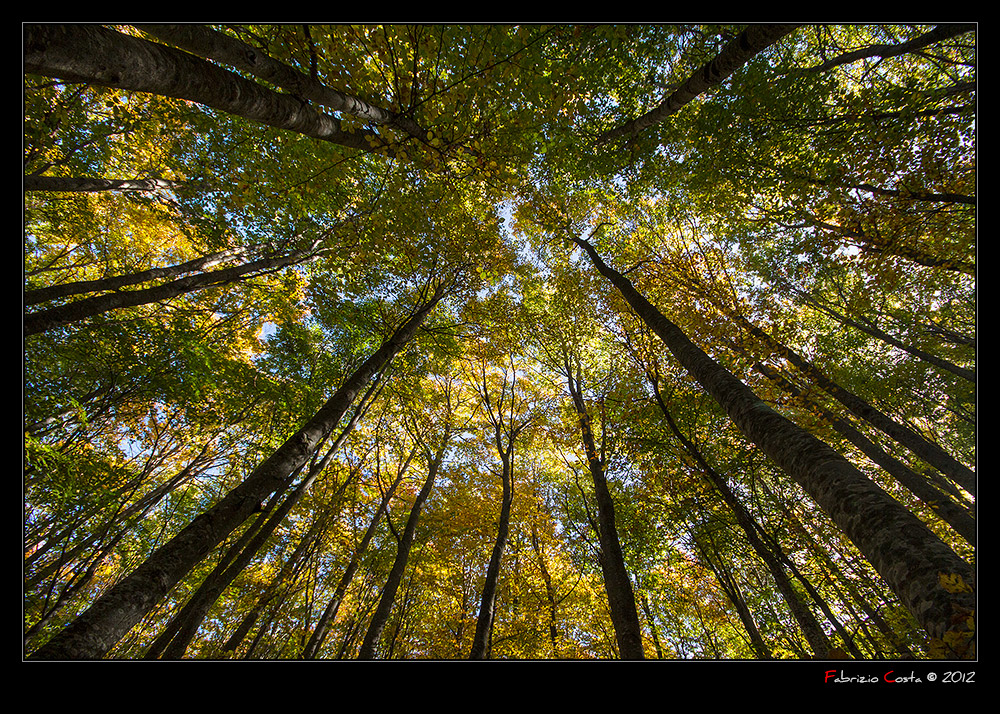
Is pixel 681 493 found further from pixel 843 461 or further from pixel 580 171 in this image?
pixel 580 171

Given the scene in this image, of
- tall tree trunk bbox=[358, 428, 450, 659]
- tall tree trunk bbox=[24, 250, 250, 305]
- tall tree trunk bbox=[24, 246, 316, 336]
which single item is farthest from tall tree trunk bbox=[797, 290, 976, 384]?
tall tree trunk bbox=[24, 250, 250, 305]

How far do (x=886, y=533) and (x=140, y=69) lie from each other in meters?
5.61

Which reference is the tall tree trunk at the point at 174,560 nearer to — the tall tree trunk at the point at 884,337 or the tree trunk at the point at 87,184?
the tree trunk at the point at 87,184

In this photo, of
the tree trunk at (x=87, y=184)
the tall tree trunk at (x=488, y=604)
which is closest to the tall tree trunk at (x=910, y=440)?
the tall tree trunk at (x=488, y=604)

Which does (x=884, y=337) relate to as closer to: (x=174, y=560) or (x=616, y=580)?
(x=616, y=580)

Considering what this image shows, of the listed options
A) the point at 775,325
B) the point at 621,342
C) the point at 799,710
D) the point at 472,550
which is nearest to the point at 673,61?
the point at 621,342

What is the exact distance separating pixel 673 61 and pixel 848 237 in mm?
5170

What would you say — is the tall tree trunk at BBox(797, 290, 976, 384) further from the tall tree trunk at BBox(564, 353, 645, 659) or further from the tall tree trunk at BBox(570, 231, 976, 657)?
the tall tree trunk at BBox(570, 231, 976, 657)

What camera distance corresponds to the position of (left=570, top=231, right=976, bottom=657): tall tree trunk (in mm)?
1445

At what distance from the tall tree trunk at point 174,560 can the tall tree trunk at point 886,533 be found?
444 cm

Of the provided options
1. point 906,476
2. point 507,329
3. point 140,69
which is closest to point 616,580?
point 906,476

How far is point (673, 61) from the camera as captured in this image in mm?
6930

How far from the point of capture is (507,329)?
10406 millimetres

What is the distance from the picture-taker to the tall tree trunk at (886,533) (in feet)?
4.74
